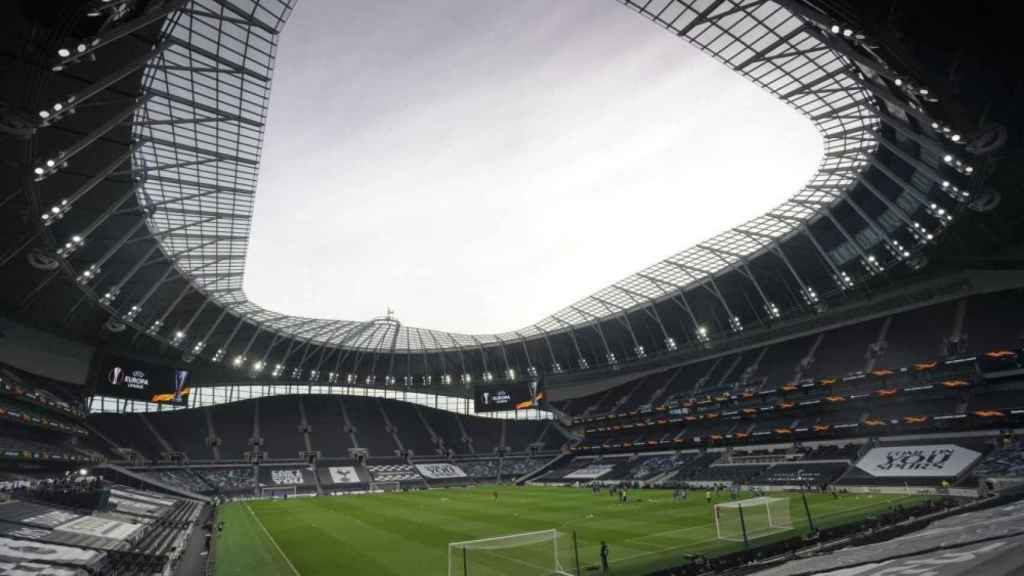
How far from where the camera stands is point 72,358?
180 feet

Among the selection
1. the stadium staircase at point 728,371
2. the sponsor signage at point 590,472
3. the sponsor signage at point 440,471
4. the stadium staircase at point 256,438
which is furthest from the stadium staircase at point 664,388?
the stadium staircase at point 256,438

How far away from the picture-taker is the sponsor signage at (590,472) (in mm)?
68125

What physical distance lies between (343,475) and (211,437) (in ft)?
63.3

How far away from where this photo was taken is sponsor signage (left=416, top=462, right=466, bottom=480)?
79.1 meters

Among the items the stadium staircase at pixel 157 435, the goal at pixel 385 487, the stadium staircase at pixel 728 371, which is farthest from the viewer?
the goal at pixel 385 487

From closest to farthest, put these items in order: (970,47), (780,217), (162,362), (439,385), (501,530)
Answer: (970,47), (501,530), (780,217), (162,362), (439,385)

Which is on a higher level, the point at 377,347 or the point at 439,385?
the point at 377,347

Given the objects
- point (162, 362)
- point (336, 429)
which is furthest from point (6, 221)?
point (336, 429)

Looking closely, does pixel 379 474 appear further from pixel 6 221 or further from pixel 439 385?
pixel 6 221

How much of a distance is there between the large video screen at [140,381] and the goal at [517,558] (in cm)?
5027

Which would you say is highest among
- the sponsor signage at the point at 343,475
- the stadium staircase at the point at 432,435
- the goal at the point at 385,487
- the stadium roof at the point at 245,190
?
the stadium roof at the point at 245,190

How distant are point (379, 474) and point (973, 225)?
73845 millimetres

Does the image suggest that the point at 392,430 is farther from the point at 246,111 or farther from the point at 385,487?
the point at 246,111

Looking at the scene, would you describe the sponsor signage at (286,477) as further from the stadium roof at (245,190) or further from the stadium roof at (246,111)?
the stadium roof at (246,111)
